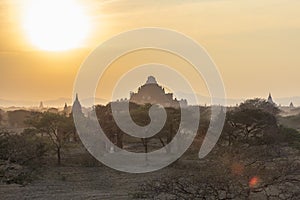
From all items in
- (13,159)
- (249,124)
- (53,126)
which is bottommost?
(13,159)

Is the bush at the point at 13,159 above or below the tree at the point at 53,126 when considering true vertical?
below

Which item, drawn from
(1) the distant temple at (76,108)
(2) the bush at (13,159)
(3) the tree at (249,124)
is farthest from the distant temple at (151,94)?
(2) the bush at (13,159)

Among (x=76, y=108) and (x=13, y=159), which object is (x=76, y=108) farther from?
(x=13, y=159)

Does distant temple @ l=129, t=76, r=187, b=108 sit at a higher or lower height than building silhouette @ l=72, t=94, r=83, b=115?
higher

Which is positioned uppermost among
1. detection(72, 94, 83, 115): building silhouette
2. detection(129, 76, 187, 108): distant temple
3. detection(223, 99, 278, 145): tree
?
detection(129, 76, 187, 108): distant temple

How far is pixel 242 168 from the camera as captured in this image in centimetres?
966

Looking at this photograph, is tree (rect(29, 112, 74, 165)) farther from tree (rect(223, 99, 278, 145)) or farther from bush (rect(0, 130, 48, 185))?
bush (rect(0, 130, 48, 185))

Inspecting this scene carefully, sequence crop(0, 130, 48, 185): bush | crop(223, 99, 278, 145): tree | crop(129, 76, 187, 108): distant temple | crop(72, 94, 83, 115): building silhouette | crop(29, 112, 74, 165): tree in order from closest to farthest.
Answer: crop(0, 130, 48, 185): bush
crop(223, 99, 278, 145): tree
crop(29, 112, 74, 165): tree
crop(72, 94, 83, 115): building silhouette
crop(129, 76, 187, 108): distant temple

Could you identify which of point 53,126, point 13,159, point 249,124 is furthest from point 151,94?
point 13,159

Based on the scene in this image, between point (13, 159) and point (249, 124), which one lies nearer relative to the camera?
point (13, 159)

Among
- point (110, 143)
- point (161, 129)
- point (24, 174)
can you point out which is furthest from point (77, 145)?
point (24, 174)

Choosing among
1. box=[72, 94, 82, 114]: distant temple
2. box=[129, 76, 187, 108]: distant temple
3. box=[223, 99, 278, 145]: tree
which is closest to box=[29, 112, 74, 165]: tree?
box=[223, 99, 278, 145]: tree

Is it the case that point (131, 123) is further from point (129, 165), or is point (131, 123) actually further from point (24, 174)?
point (24, 174)

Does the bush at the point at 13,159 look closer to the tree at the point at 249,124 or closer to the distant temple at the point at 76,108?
the tree at the point at 249,124
